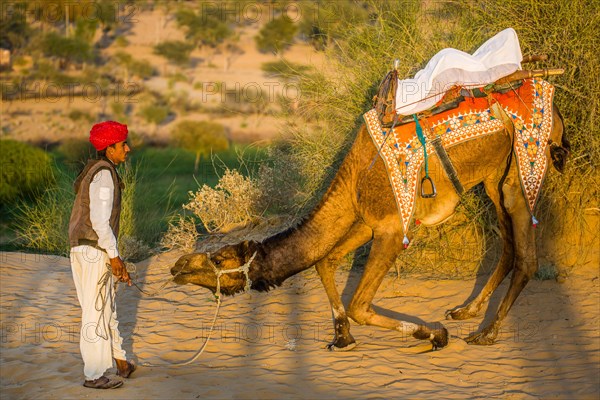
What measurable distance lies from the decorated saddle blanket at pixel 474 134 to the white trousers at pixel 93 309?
251 centimetres

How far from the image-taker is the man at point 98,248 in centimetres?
617

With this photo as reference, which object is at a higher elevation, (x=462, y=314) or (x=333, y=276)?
(x=333, y=276)

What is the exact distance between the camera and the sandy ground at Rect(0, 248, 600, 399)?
646cm

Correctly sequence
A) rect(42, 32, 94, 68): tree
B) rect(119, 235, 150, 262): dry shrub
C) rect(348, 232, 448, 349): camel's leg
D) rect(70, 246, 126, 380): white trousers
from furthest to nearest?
rect(42, 32, 94, 68): tree
rect(119, 235, 150, 262): dry shrub
rect(348, 232, 448, 349): camel's leg
rect(70, 246, 126, 380): white trousers

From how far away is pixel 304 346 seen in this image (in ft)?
24.6

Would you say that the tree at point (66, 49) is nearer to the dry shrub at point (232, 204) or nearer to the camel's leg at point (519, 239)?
the dry shrub at point (232, 204)

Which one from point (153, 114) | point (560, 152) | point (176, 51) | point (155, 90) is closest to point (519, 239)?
point (560, 152)

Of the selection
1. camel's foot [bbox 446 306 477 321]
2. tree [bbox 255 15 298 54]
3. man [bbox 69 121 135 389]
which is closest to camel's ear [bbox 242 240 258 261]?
man [bbox 69 121 135 389]

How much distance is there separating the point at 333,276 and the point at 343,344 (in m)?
0.61

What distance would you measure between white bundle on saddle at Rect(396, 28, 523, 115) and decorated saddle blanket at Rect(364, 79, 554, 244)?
0.19 m

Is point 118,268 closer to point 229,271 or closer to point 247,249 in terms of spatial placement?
point 229,271

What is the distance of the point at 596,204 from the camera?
915 centimetres

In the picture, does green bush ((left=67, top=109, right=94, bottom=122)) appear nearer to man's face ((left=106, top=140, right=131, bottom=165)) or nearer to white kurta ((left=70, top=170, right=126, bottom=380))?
man's face ((left=106, top=140, right=131, bottom=165))

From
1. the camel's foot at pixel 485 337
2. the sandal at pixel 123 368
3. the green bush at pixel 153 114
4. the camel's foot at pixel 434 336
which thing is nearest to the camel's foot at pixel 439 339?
the camel's foot at pixel 434 336
